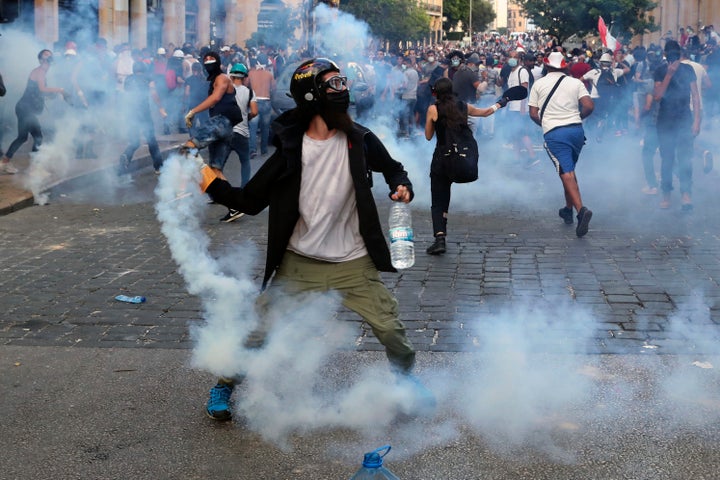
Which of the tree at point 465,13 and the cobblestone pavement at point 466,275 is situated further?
the tree at point 465,13

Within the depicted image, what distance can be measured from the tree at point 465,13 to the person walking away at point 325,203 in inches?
4482

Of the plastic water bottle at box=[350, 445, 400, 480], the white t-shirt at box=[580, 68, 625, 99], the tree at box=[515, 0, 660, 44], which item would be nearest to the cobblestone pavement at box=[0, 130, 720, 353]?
the plastic water bottle at box=[350, 445, 400, 480]

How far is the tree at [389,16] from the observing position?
102 ft

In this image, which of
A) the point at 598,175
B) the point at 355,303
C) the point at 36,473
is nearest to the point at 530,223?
the point at 598,175

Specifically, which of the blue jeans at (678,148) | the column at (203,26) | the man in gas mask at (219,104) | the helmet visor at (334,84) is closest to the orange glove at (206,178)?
the helmet visor at (334,84)

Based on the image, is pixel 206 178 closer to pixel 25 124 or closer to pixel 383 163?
pixel 383 163

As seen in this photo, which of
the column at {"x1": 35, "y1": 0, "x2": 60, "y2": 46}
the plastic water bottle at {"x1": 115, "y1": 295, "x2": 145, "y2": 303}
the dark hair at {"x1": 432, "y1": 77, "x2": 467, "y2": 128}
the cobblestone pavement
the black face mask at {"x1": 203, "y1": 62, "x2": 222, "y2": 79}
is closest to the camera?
the cobblestone pavement

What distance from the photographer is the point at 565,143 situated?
9469 mm

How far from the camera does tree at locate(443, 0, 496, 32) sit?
386ft

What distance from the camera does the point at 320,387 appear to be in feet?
16.4

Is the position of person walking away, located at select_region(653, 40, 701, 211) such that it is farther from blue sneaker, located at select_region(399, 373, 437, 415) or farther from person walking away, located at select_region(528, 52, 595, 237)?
blue sneaker, located at select_region(399, 373, 437, 415)

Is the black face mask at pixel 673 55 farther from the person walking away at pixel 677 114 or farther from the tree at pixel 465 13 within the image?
the tree at pixel 465 13

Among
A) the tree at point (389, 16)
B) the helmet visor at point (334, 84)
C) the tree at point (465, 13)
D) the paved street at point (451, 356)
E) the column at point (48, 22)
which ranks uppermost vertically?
the tree at point (465, 13)

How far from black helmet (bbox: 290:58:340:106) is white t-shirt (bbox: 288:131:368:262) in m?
0.21
